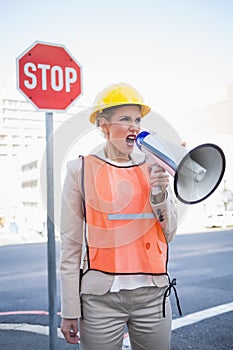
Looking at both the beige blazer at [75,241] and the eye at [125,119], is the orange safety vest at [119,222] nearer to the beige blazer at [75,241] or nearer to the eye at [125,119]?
the beige blazer at [75,241]

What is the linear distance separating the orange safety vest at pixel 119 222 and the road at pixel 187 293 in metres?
2.21

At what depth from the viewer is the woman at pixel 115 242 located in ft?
5.73

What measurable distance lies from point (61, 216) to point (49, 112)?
1.09 meters

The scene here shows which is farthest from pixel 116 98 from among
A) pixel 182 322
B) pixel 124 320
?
pixel 182 322

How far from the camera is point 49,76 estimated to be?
8.93 feet

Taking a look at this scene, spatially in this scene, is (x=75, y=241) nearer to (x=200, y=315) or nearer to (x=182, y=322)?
(x=182, y=322)

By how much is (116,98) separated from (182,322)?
10.3 ft

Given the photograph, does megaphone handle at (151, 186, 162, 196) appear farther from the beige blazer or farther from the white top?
the white top

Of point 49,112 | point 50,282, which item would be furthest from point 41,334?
point 49,112

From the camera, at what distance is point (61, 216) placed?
6.05 ft

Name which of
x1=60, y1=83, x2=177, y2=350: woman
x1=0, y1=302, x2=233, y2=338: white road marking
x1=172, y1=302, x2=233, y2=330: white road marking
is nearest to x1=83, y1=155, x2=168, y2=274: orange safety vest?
x1=60, y1=83, x2=177, y2=350: woman

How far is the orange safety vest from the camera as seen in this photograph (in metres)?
1.75

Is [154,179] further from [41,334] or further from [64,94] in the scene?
[41,334]

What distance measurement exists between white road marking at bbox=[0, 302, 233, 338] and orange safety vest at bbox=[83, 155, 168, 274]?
243cm
